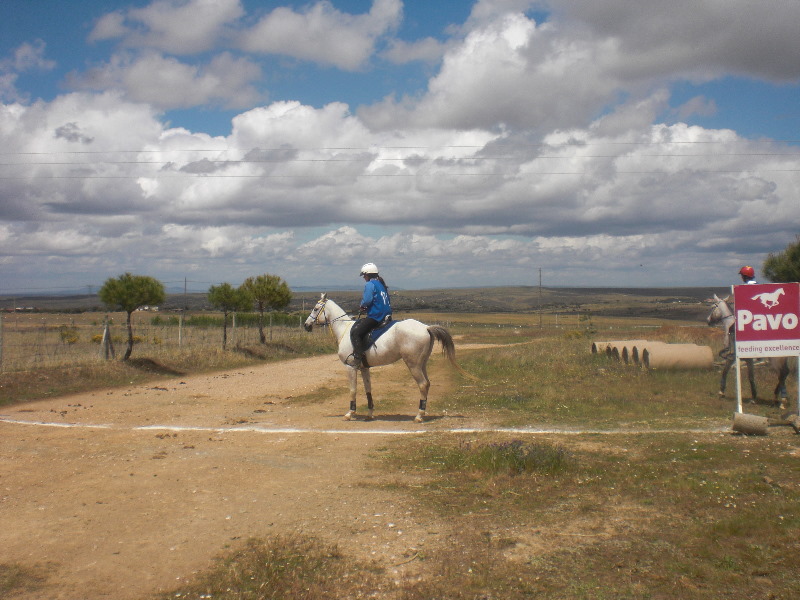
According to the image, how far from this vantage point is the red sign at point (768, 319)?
10.2m

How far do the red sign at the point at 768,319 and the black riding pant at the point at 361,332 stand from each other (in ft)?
20.5

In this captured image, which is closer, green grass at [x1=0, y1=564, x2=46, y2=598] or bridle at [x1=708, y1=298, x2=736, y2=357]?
green grass at [x1=0, y1=564, x2=46, y2=598]

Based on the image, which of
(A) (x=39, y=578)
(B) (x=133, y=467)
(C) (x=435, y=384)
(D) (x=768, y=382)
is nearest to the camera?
(A) (x=39, y=578)

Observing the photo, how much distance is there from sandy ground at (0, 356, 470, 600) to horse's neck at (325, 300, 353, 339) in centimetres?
174

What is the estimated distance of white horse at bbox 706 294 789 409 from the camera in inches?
470

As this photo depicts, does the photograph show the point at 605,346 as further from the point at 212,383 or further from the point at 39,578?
the point at 39,578

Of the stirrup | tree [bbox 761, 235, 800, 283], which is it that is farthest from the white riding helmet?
tree [bbox 761, 235, 800, 283]

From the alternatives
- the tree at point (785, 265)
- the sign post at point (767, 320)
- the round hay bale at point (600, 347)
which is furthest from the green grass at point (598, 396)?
the tree at point (785, 265)

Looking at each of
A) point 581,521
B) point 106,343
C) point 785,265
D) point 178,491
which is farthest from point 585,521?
point 785,265

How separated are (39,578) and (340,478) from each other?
3.46 m

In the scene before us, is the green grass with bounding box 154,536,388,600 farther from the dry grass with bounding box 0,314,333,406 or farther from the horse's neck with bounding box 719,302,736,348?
the dry grass with bounding box 0,314,333,406

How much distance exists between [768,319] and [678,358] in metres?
7.59

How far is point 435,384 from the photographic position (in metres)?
19.3

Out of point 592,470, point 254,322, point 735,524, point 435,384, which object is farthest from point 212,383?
point 254,322
